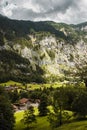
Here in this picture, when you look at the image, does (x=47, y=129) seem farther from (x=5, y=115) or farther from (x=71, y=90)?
(x=71, y=90)

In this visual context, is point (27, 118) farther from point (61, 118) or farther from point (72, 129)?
point (72, 129)

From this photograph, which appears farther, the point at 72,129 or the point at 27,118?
the point at 27,118

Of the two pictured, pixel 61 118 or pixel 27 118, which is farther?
pixel 27 118

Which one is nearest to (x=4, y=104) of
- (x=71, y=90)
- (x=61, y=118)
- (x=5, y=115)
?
(x=5, y=115)

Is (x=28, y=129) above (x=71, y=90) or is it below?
below

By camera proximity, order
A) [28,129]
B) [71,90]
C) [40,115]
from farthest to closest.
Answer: [40,115] → [71,90] → [28,129]

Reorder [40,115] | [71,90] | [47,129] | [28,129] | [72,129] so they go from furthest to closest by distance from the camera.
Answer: [40,115]
[71,90]
[28,129]
[47,129]
[72,129]

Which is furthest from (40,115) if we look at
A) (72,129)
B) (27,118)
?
(72,129)

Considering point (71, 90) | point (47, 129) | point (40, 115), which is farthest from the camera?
point (40, 115)

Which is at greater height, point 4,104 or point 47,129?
point 4,104

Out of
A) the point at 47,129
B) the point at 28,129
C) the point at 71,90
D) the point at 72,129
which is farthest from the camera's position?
the point at 71,90
